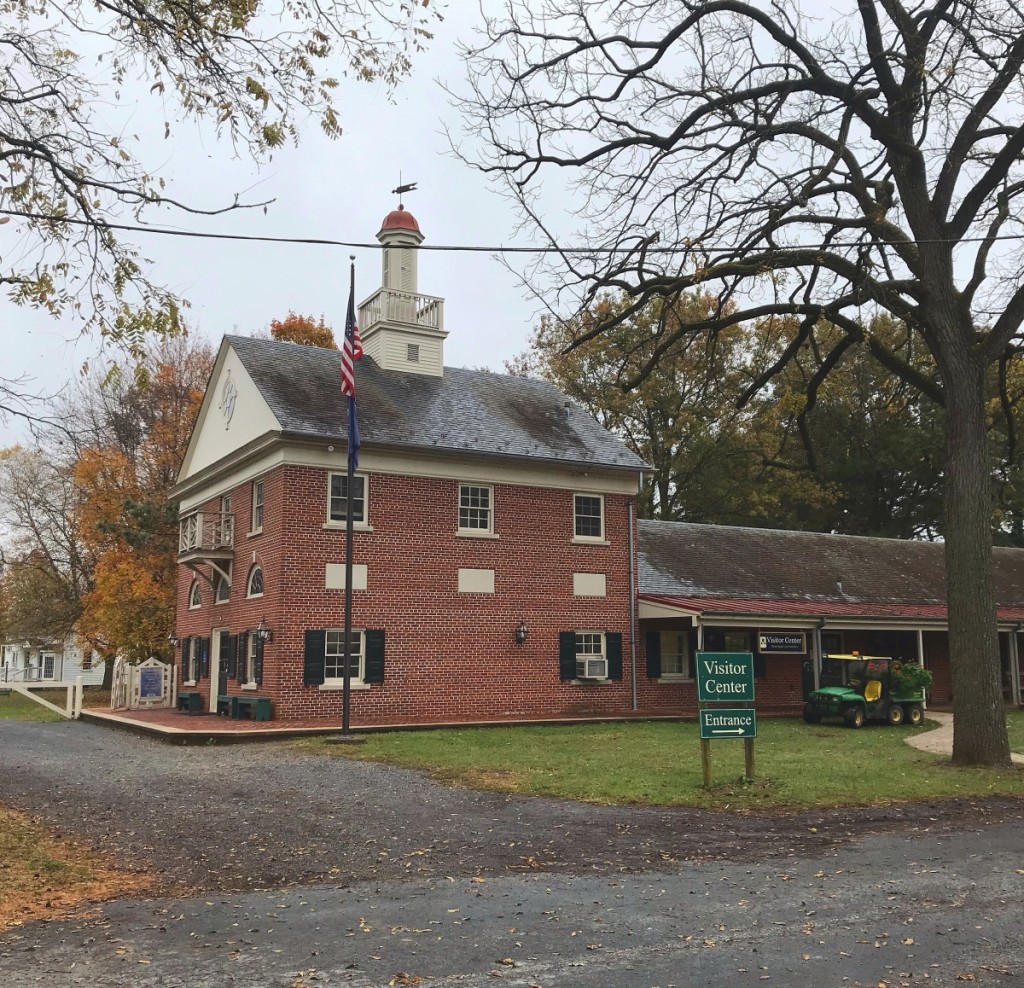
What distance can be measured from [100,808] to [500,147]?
33.7 ft

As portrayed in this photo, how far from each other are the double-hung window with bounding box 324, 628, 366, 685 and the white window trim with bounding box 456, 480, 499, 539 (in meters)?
3.42

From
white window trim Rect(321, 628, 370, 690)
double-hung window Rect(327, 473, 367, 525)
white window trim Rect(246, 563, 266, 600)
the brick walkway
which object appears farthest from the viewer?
white window trim Rect(246, 563, 266, 600)

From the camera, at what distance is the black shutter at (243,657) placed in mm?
23609

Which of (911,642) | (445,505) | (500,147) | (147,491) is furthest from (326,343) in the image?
(500,147)

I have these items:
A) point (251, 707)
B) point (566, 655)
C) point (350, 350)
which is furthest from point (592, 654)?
point (350, 350)

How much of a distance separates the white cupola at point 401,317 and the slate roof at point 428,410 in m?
0.43

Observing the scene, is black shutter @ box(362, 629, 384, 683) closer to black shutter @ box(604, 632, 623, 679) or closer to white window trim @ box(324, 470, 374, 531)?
white window trim @ box(324, 470, 374, 531)

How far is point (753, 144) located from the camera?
14875 millimetres

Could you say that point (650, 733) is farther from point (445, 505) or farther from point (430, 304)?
point (430, 304)

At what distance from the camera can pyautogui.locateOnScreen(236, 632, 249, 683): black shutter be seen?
23609mm

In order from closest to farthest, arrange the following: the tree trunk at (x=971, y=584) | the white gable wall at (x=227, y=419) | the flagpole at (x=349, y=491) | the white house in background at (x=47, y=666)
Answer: the tree trunk at (x=971, y=584)
the flagpole at (x=349, y=491)
the white gable wall at (x=227, y=419)
the white house in background at (x=47, y=666)

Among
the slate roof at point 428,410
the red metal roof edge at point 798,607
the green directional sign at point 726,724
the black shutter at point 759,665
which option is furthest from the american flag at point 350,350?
the black shutter at point 759,665

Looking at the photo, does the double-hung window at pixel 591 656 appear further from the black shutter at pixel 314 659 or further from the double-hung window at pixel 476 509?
the black shutter at pixel 314 659

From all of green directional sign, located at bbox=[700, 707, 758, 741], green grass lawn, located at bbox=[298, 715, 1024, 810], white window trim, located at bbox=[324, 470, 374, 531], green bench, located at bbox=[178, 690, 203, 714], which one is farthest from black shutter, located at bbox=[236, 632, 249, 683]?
green directional sign, located at bbox=[700, 707, 758, 741]
